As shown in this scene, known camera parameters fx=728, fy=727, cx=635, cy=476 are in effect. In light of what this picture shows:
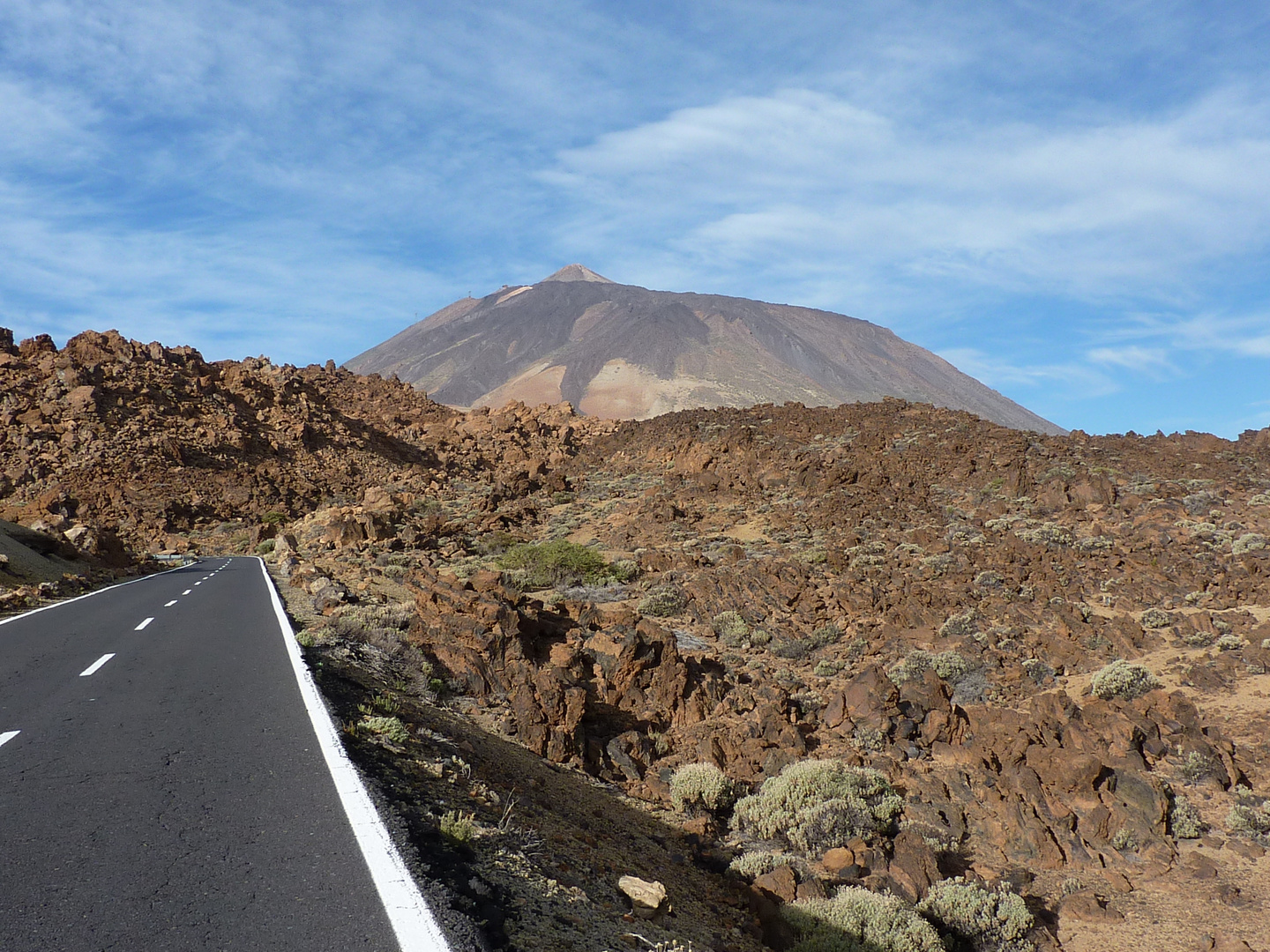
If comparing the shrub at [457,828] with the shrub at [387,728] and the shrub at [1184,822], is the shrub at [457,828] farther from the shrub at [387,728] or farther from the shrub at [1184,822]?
the shrub at [1184,822]

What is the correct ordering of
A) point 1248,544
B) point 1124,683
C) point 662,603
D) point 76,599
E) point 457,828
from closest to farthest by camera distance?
1. point 457,828
2. point 1124,683
3. point 1248,544
4. point 76,599
5. point 662,603

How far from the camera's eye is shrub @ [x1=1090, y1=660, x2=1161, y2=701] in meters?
10.6

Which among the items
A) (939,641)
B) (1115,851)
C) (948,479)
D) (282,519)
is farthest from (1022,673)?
(282,519)

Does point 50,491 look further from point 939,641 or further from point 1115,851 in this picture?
point 1115,851

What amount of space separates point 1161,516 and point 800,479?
37.6 ft

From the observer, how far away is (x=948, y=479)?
2450 cm

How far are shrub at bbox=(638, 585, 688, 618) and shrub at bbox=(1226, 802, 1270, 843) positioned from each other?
10355 millimetres

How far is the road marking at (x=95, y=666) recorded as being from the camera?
798 cm

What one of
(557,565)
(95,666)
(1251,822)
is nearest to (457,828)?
(95,666)

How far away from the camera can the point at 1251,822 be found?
300 inches

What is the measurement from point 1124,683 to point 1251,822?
124 inches

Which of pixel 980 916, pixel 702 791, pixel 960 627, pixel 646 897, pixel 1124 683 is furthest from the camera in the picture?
pixel 960 627

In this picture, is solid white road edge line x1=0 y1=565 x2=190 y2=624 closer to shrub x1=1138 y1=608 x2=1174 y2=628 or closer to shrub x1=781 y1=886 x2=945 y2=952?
shrub x1=781 y1=886 x2=945 y2=952

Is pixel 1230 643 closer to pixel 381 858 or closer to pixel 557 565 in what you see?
pixel 381 858
